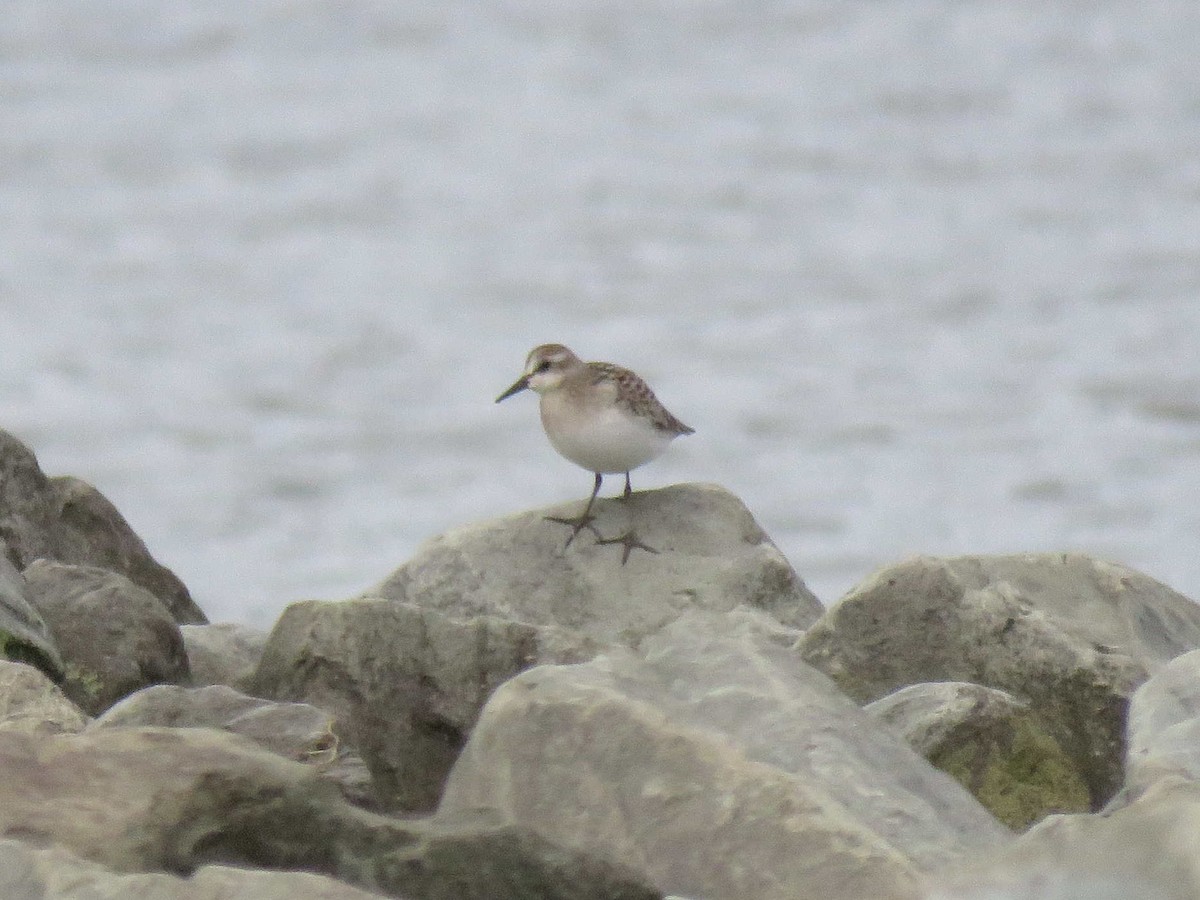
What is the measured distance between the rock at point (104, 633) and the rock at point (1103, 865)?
3.34 meters

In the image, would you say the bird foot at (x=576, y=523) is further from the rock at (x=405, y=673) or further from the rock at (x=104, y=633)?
the rock at (x=104, y=633)

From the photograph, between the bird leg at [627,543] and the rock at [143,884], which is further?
the bird leg at [627,543]

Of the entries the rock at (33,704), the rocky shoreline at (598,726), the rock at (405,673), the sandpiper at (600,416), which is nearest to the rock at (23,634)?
the rocky shoreline at (598,726)

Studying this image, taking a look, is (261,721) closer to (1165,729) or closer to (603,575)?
(1165,729)

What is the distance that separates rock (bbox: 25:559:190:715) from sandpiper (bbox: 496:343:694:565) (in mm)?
2258

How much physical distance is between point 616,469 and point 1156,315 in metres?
9.63

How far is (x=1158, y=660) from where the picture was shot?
7555 millimetres

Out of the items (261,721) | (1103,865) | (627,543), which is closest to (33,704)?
(261,721)

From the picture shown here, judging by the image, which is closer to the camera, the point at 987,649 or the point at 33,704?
the point at 33,704

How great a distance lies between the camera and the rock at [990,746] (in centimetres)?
649

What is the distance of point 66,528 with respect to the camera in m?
8.69

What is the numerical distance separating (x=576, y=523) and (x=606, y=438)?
1.65 feet

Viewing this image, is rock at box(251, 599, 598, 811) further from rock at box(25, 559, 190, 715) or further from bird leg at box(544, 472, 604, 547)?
bird leg at box(544, 472, 604, 547)

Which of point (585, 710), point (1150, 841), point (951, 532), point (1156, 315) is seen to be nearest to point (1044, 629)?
point (585, 710)
